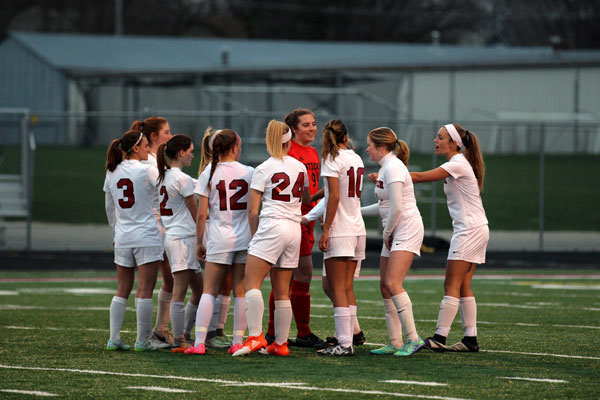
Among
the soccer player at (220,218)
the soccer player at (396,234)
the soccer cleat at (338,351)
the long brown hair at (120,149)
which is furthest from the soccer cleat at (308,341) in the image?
the long brown hair at (120,149)

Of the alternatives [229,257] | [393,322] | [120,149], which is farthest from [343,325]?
[120,149]

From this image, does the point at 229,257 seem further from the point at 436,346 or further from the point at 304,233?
the point at 436,346

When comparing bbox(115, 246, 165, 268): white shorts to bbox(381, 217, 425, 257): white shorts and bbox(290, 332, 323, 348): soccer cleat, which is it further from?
bbox(381, 217, 425, 257): white shorts

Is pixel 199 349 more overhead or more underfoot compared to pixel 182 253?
more underfoot

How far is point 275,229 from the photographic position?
27.5 feet

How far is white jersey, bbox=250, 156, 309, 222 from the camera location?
841cm

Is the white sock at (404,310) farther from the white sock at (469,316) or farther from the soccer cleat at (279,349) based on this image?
the soccer cleat at (279,349)

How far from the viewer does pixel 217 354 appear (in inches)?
346

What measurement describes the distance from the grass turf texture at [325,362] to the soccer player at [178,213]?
1.99 feet

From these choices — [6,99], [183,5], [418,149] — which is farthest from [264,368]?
[183,5]

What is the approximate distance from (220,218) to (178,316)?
3.23ft

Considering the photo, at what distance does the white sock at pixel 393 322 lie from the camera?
8.74 meters

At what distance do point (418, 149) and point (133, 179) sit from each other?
2660 centimetres

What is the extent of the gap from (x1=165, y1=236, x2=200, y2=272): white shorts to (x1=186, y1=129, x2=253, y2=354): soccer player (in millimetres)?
211
